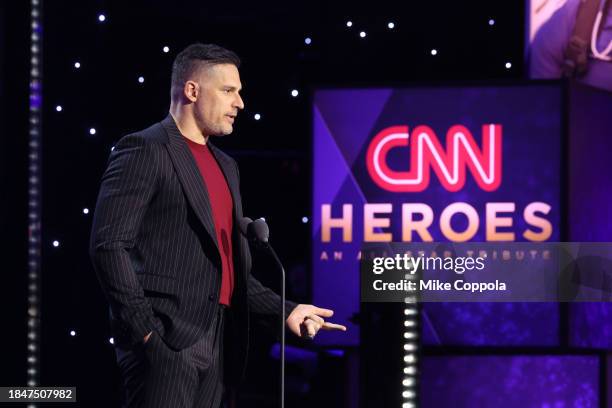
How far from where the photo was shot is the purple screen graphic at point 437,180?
5082 mm

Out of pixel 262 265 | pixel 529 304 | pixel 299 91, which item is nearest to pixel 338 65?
pixel 299 91

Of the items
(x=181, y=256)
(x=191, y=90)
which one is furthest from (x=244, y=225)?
(x=191, y=90)

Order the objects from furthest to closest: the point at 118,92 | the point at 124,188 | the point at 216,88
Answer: the point at 118,92
the point at 216,88
the point at 124,188

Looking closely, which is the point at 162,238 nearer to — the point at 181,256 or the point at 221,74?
the point at 181,256

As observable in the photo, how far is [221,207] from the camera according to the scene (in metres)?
3.24

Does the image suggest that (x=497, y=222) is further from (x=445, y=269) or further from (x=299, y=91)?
(x=299, y=91)

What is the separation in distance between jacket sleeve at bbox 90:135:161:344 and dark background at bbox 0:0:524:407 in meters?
2.02

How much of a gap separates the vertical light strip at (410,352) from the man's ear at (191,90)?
1628 millimetres

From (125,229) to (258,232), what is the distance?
39cm

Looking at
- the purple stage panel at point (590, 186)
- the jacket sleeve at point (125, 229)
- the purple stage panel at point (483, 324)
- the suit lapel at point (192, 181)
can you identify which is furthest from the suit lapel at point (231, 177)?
the purple stage panel at point (590, 186)

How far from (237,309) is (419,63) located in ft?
9.55

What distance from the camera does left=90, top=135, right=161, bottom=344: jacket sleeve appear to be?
292cm

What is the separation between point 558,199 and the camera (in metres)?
5.06

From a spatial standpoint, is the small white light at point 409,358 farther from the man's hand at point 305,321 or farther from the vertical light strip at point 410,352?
the man's hand at point 305,321
